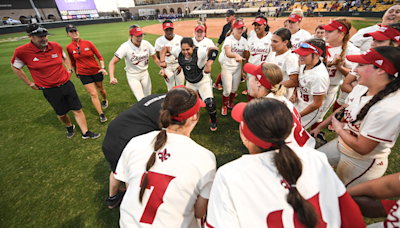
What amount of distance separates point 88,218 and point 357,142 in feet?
12.2

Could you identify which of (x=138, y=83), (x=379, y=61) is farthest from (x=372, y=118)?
(x=138, y=83)

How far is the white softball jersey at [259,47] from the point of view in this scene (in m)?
4.82

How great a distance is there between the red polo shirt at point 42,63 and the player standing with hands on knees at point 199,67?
2.61 meters

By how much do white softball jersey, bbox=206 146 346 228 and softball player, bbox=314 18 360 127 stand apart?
3.16 m

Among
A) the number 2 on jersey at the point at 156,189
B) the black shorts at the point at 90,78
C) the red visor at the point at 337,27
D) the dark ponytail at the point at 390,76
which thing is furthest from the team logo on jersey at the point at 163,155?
the black shorts at the point at 90,78

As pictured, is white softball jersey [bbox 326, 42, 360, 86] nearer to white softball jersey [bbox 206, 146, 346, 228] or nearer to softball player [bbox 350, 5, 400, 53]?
softball player [bbox 350, 5, 400, 53]

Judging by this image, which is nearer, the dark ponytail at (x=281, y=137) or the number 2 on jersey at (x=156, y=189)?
the dark ponytail at (x=281, y=137)

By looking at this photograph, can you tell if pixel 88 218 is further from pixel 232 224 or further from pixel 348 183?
pixel 348 183

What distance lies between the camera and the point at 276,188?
102 cm

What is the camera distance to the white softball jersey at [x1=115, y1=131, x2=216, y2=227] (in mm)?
1340

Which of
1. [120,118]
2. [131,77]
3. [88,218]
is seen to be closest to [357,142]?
[120,118]

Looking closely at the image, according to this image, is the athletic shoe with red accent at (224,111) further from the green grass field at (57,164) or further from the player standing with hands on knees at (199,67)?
the player standing with hands on knees at (199,67)

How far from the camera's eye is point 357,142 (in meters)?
1.82

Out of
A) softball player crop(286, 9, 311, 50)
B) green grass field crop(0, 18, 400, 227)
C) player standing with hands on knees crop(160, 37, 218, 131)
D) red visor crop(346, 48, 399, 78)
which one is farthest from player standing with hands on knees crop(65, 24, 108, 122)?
→ softball player crop(286, 9, 311, 50)
